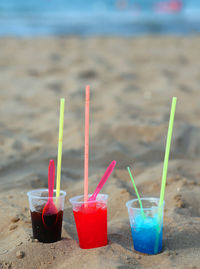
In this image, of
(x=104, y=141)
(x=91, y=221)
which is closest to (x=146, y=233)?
(x=91, y=221)

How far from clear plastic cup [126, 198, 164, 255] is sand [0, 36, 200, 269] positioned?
0.04 meters

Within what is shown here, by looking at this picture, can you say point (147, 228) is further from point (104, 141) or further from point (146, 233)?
point (104, 141)

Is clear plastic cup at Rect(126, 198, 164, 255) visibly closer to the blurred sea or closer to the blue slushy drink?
the blue slushy drink

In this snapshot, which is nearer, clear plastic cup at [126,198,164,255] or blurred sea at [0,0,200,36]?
clear plastic cup at [126,198,164,255]

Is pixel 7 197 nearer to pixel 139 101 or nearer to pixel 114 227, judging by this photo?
pixel 114 227

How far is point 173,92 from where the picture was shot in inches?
188

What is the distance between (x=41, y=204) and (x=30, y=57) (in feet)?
17.3

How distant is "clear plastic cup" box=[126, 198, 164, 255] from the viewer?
5.10 feet

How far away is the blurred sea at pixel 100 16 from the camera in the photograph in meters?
11.8

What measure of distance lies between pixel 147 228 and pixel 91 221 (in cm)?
21

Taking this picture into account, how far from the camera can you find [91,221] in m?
1.57

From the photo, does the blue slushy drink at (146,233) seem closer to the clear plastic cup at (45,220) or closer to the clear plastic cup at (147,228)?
the clear plastic cup at (147,228)

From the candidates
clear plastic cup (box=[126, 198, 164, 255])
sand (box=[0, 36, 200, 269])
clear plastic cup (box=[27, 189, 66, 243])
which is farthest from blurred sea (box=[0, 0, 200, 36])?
clear plastic cup (box=[126, 198, 164, 255])

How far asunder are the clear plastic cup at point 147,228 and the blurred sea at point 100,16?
9700mm
